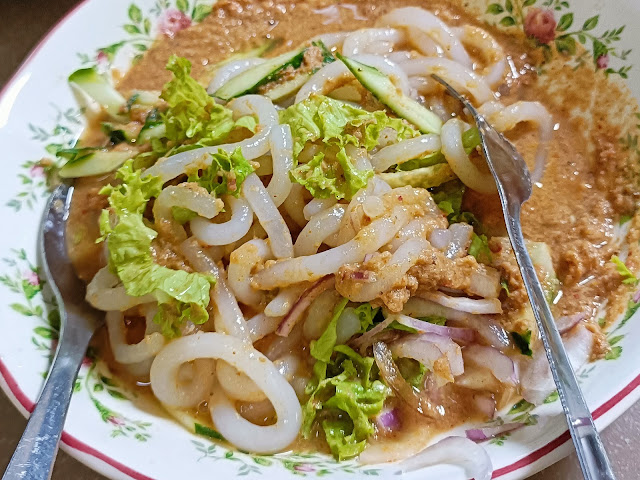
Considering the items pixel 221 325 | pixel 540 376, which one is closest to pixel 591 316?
pixel 540 376

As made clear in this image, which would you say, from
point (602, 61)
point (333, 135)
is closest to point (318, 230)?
point (333, 135)

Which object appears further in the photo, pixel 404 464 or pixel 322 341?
pixel 322 341

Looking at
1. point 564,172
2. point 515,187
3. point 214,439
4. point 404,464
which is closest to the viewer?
point 404,464

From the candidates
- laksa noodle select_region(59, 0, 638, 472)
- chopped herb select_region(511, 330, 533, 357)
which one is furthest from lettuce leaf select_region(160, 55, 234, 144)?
chopped herb select_region(511, 330, 533, 357)

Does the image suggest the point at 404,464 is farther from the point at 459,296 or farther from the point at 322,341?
the point at 459,296

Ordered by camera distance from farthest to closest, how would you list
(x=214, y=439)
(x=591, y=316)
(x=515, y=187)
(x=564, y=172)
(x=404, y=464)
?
1. (x=564, y=172)
2. (x=515, y=187)
3. (x=591, y=316)
4. (x=214, y=439)
5. (x=404, y=464)

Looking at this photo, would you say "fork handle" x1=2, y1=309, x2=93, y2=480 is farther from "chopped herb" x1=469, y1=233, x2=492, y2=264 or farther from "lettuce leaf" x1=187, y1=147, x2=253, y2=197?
"chopped herb" x1=469, y1=233, x2=492, y2=264
